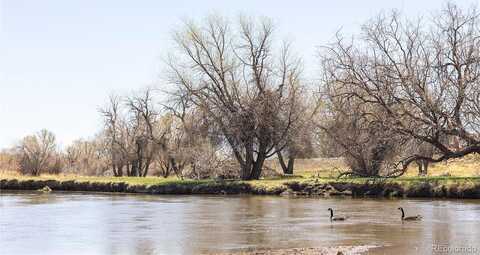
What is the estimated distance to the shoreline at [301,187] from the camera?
37.4m

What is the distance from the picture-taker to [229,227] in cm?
2394

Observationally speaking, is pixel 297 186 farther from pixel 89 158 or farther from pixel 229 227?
pixel 89 158

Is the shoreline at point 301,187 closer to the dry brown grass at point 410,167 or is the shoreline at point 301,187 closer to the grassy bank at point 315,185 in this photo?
the grassy bank at point 315,185

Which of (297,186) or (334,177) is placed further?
(334,177)

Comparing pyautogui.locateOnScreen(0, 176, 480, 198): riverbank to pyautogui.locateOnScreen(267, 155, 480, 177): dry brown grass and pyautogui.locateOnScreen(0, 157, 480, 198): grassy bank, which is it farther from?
pyautogui.locateOnScreen(267, 155, 480, 177): dry brown grass

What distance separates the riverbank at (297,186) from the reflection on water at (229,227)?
132 inches

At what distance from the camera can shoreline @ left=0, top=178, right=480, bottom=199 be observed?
37406 millimetres

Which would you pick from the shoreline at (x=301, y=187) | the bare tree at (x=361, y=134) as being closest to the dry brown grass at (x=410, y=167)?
the shoreline at (x=301, y=187)

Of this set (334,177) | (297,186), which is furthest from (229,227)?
(334,177)

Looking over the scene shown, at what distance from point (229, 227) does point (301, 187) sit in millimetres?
20414

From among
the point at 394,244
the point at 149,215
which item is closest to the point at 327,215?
the point at 149,215

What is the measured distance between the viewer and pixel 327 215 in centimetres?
2784

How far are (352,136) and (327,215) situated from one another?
1167 cm

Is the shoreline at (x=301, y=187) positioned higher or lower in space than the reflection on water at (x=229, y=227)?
higher
